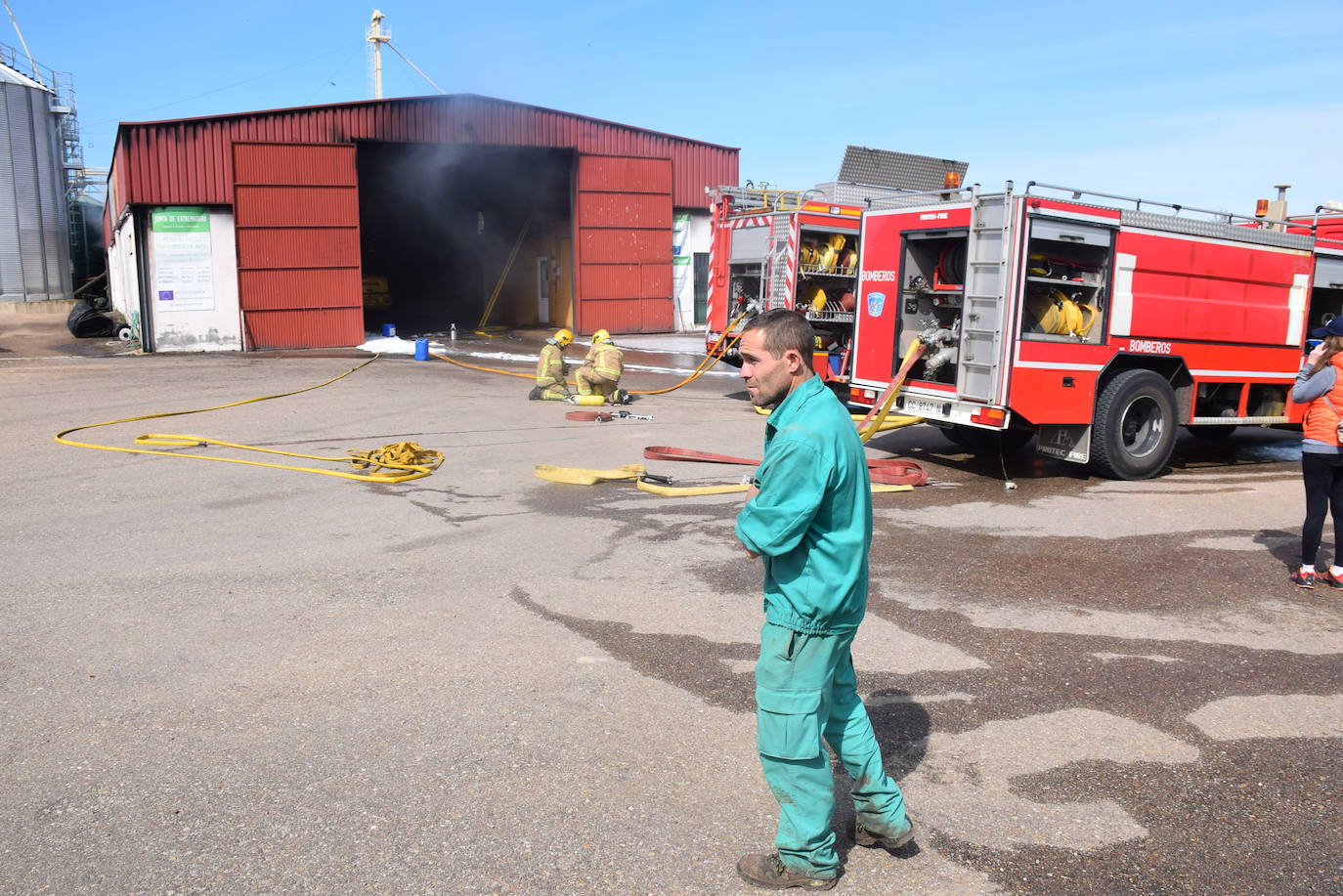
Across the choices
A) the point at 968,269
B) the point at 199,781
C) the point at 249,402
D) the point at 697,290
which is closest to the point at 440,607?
the point at 199,781

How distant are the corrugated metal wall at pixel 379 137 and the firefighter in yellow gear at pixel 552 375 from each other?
11735 mm

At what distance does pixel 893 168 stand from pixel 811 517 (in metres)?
14.3

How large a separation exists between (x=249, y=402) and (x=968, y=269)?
9.82 metres

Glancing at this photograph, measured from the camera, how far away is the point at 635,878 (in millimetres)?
2961

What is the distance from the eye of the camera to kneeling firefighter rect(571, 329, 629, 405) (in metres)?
13.7

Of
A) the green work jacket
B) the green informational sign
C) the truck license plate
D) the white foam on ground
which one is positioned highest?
the green informational sign

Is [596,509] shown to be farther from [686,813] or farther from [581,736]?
[686,813]

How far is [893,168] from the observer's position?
1589cm

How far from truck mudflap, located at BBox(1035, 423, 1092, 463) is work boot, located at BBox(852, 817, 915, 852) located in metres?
6.53

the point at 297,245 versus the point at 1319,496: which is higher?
the point at 297,245

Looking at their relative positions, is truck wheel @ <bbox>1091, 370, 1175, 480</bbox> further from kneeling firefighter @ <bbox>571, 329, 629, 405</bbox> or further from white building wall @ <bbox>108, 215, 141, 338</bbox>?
white building wall @ <bbox>108, 215, 141, 338</bbox>

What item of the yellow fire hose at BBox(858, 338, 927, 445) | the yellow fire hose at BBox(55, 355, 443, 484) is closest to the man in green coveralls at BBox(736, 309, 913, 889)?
the yellow fire hose at BBox(55, 355, 443, 484)

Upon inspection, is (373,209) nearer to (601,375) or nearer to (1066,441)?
(601,375)

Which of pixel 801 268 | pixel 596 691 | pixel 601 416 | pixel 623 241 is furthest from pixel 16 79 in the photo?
pixel 596 691
